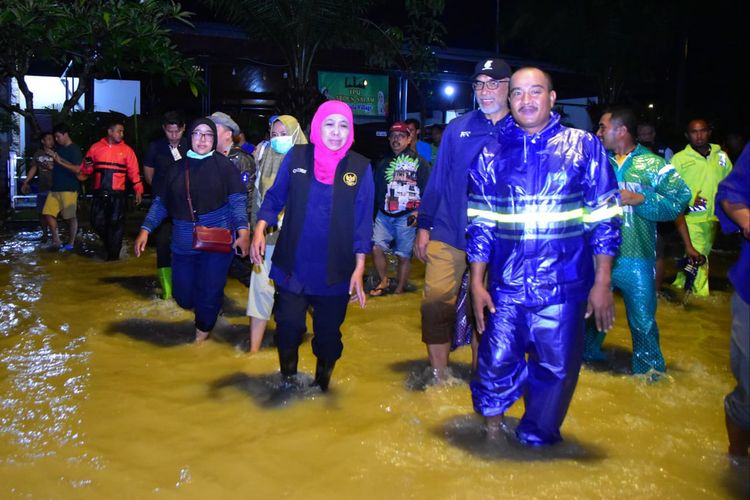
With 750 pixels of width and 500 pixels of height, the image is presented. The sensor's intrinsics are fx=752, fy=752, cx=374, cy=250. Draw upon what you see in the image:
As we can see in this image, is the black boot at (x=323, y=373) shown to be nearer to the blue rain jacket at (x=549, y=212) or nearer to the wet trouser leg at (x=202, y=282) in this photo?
the wet trouser leg at (x=202, y=282)

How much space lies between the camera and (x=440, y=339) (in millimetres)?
5023

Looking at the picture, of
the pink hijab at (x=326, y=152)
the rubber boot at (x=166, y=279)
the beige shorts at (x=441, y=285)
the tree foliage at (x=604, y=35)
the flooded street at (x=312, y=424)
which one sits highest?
the tree foliage at (x=604, y=35)

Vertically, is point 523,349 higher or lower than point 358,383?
higher

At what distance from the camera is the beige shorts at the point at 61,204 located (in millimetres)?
11133

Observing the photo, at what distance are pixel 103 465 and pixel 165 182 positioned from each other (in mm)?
2770

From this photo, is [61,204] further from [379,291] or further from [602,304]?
[602,304]

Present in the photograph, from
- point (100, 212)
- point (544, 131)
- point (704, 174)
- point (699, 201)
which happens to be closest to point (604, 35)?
point (704, 174)

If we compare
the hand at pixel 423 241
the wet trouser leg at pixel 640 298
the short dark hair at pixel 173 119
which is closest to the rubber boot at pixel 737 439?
the wet trouser leg at pixel 640 298

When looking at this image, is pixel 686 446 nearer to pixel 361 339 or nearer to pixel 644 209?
pixel 644 209

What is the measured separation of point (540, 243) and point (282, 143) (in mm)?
2431

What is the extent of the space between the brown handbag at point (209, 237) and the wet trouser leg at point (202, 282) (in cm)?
10

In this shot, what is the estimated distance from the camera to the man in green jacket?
8.05 meters

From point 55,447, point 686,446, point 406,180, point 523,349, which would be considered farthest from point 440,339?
point 406,180

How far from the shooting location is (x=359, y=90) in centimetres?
2067
